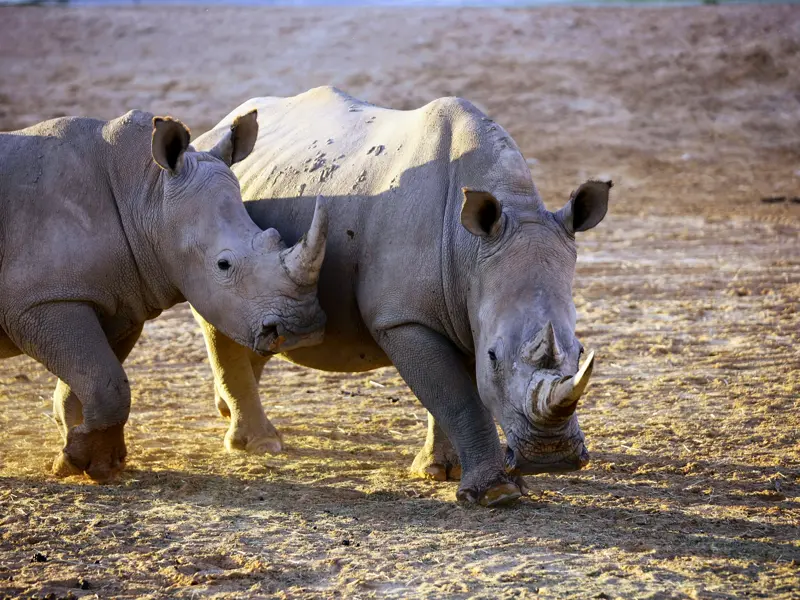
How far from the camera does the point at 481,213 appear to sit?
→ 6379mm

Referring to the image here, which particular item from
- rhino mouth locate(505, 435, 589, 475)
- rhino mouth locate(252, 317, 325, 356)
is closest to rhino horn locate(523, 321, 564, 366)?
rhino mouth locate(505, 435, 589, 475)

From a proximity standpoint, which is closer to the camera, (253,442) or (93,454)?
(93,454)

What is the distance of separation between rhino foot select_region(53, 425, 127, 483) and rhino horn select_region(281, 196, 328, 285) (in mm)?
1393

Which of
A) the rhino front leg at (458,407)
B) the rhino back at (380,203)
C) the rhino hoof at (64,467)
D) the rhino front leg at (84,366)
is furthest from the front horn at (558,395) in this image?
the rhino hoof at (64,467)

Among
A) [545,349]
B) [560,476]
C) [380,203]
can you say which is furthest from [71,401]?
[545,349]

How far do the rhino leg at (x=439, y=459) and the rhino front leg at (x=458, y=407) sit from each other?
→ 0.59 metres

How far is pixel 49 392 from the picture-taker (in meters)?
9.57

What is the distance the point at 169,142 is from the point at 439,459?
242 centimetres

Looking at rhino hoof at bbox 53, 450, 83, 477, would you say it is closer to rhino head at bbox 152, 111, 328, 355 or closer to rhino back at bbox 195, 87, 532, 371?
rhino head at bbox 152, 111, 328, 355

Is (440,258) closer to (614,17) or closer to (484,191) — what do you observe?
(484,191)

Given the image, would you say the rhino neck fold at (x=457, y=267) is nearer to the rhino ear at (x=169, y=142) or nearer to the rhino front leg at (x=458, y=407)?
the rhino front leg at (x=458, y=407)

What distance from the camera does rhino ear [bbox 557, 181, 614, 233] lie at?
6.45 meters

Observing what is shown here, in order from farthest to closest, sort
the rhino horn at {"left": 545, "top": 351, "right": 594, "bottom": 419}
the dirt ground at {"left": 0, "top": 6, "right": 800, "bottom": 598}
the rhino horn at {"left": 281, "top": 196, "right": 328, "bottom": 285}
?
1. the rhino horn at {"left": 281, "top": 196, "right": 328, "bottom": 285}
2. the dirt ground at {"left": 0, "top": 6, "right": 800, "bottom": 598}
3. the rhino horn at {"left": 545, "top": 351, "right": 594, "bottom": 419}

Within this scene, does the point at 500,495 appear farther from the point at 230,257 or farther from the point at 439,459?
the point at 230,257
